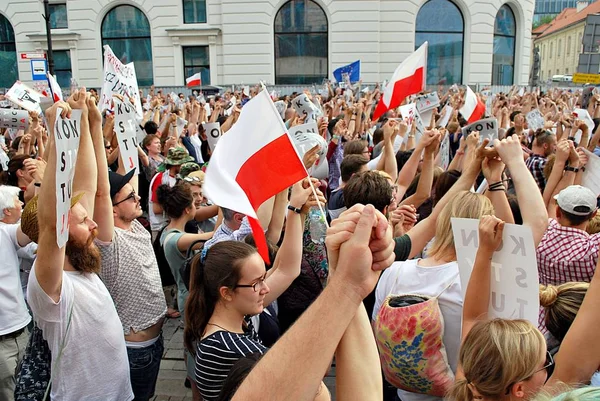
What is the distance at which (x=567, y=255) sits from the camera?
303cm

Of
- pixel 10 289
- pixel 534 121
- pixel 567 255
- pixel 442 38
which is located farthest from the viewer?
pixel 442 38

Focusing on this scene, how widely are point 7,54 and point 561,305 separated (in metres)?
32.7

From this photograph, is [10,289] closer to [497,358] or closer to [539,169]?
[497,358]

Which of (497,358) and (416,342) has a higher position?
(497,358)

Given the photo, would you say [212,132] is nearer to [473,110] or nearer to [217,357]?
[473,110]

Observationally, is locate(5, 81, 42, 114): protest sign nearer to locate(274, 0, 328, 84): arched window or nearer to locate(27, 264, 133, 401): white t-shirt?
locate(27, 264, 133, 401): white t-shirt

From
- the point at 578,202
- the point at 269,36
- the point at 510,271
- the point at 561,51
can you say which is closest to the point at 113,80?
the point at 578,202

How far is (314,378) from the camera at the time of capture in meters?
1.21

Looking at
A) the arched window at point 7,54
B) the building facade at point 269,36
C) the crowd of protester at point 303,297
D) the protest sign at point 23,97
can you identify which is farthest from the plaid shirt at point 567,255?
the arched window at point 7,54

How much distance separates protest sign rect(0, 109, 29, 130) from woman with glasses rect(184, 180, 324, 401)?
601 cm

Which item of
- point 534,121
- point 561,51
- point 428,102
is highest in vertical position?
point 561,51

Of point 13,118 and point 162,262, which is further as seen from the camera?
point 13,118

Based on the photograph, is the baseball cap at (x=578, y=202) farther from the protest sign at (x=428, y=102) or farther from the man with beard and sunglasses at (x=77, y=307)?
the protest sign at (x=428, y=102)

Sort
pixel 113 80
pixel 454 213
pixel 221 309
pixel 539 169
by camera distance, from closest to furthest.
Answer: pixel 221 309, pixel 454 213, pixel 539 169, pixel 113 80
